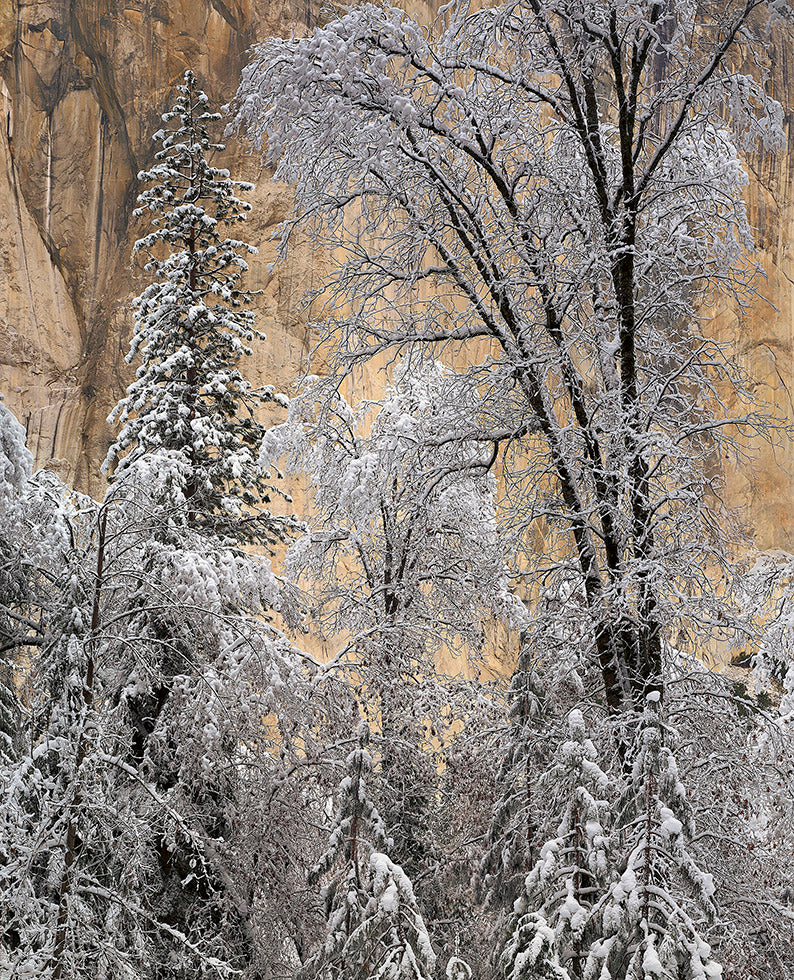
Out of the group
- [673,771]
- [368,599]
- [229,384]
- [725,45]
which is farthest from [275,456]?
[673,771]

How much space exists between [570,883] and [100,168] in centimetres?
3404

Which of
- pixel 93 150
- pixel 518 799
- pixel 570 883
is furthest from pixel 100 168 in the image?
pixel 570 883

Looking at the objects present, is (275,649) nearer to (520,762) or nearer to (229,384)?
(520,762)

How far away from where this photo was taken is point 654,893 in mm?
4574

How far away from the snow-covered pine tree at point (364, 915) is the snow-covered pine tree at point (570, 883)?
20.9 inches

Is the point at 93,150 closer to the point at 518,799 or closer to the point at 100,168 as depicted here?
the point at 100,168

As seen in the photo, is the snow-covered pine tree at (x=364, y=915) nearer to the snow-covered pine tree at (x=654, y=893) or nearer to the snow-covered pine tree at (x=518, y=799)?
the snow-covered pine tree at (x=654, y=893)

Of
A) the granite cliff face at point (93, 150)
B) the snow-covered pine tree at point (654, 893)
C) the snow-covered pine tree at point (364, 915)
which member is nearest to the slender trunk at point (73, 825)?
the snow-covered pine tree at point (364, 915)

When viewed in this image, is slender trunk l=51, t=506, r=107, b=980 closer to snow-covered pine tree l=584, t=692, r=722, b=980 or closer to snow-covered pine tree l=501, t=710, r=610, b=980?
snow-covered pine tree l=501, t=710, r=610, b=980

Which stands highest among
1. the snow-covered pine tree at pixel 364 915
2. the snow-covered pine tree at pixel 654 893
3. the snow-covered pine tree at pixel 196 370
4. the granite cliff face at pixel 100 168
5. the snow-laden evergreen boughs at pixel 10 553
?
the granite cliff face at pixel 100 168

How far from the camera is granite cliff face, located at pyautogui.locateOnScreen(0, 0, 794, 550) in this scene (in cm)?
3328

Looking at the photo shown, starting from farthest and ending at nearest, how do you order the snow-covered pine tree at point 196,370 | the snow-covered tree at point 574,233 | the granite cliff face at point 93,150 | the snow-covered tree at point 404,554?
the granite cliff face at point 93,150 < the snow-covered pine tree at point 196,370 < the snow-covered tree at point 404,554 < the snow-covered tree at point 574,233

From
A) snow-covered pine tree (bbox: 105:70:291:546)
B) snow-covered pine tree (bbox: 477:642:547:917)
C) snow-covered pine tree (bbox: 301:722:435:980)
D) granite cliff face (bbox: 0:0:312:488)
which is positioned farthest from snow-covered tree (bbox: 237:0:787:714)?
granite cliff face (bbox: 0:0:312:488)

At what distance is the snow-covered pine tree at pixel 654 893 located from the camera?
438 cm
